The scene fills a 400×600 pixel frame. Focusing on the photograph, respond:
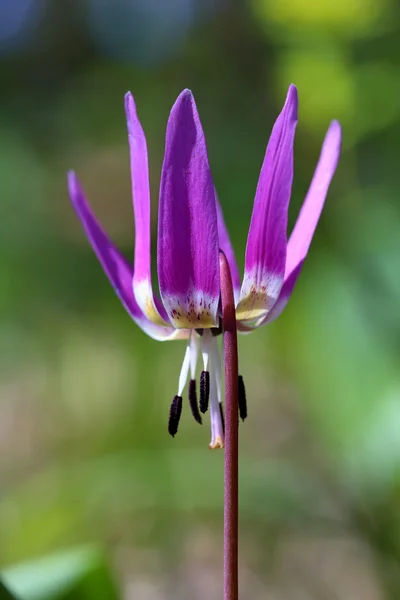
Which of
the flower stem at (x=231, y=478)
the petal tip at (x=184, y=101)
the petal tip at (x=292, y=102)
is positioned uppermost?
the petal tip at (x=292, y=102)

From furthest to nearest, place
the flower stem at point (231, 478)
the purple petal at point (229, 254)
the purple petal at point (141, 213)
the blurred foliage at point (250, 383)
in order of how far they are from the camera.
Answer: the blurred foliage at point (250, 383) → the purple petal at point (229, 254) → the purple petal at point (141, 213) → the flower stem at point (231, 478)

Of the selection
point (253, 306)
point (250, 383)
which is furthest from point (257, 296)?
point (250, 383)

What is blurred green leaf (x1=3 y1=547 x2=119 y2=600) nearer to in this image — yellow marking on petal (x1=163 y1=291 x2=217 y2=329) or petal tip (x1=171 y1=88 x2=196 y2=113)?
yellow marking on petal (x1=163 y1=291 x2=217 y2=329)

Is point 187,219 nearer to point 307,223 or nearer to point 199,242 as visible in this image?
point 199,242

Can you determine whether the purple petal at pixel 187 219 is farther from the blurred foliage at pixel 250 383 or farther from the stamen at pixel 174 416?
the blurred foliage at pixel 250 383

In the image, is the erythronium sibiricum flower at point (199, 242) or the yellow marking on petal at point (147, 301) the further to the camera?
the yellow marking on petal at point (147, 301)

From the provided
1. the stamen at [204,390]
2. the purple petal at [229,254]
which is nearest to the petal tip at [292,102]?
the purple petal at [229,254]
